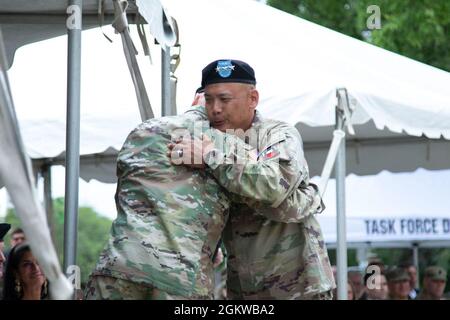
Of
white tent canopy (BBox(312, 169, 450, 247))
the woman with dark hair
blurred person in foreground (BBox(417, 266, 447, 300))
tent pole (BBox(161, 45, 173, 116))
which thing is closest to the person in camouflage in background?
tent pole (BBox(161, 45, 173, 116))

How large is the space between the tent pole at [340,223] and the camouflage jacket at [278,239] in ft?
8.48

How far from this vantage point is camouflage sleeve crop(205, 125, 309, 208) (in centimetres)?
440

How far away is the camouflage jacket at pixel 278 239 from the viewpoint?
461 centimetres

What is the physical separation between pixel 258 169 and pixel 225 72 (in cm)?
58

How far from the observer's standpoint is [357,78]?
7836 millimetres

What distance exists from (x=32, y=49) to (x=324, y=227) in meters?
7.30

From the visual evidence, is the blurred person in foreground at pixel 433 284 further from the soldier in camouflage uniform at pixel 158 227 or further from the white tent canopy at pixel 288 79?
the soldier in camouflage uniform at pixel 158 227

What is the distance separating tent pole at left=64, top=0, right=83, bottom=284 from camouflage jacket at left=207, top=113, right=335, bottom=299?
0.71 metres

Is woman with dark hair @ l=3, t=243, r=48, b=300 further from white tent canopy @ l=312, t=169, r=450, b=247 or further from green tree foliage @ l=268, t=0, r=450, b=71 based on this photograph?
green tree foliage @ l=268, t=0, r=450, b=71

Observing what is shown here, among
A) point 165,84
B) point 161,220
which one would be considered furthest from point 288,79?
point 161,220

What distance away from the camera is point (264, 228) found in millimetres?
4816

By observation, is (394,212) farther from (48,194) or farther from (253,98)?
(253,98)

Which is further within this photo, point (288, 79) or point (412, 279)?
point (412, 279)
